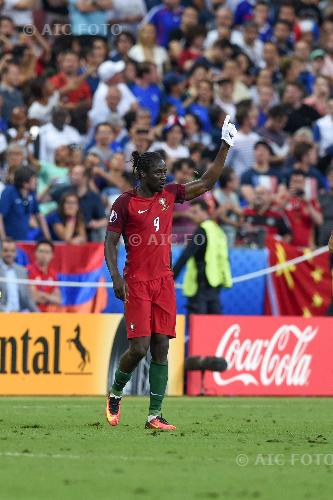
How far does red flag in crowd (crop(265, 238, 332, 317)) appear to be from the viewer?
65.0ft

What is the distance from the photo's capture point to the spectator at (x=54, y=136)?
64.8 ft

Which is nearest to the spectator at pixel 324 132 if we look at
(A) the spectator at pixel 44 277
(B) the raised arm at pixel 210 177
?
(A) the spectator at pixel 44 277

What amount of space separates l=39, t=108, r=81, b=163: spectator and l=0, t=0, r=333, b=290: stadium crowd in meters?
0.02

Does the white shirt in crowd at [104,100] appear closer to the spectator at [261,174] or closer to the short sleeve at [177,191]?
the spectator at [261,174]

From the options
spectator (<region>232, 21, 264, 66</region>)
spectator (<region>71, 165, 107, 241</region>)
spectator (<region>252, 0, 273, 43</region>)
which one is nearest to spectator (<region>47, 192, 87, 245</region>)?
spectator (<region>71, 165, 107, 241</region>)

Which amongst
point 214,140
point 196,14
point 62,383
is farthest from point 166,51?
point 62,383

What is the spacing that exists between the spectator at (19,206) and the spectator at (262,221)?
3.19 m

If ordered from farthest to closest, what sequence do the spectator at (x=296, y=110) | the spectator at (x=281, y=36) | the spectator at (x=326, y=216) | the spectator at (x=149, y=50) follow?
the spectator at (x=281, y=36) → the spectator at (x=149, y=50) → the spectator at (x=296, y=110) → the spectator at (x=326, y=216)

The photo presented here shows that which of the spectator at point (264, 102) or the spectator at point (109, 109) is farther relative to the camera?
the spectator at point (264, 102)

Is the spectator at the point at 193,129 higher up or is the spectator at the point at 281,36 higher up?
the spectator at the point at 281,36

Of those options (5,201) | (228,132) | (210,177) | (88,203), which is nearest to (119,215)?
(210,177)

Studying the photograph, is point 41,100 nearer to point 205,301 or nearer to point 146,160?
point 205,301

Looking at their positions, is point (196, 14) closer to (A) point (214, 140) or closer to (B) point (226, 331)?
(A) point (214, 140)

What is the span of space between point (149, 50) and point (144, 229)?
1247 centimetres
